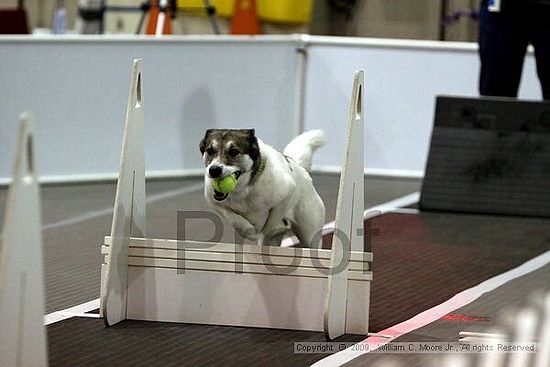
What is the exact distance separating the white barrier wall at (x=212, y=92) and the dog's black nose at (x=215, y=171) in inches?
137

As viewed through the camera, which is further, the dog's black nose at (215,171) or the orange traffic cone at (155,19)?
the orange traffic cone at (155,19)

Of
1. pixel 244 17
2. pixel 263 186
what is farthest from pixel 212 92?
pixel 263 186

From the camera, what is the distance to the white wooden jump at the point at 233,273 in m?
4.41

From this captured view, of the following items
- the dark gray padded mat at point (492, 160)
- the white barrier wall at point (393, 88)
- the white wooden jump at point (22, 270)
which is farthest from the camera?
the white barrier wall at point (393, 88)

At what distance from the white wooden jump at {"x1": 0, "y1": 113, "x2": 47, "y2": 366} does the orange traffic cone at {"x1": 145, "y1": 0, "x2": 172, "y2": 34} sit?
747cm

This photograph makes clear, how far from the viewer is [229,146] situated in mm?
4344

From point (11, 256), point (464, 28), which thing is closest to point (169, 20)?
point (464, 28)

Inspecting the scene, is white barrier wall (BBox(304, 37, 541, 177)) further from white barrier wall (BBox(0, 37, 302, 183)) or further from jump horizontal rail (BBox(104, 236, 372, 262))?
jump horizontal rail (BBox(104, 236, 372, 262))

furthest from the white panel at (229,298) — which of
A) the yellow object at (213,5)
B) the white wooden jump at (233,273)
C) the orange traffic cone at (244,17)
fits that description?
the yellow object at (213,5)

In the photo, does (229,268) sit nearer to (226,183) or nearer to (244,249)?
(244,249)

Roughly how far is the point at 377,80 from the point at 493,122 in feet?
4.56

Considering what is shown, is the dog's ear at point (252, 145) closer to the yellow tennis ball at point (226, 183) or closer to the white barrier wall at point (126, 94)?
the yellow tennis ball at point (226, 183)

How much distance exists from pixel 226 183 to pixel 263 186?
24cm

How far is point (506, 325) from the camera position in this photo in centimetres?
463
